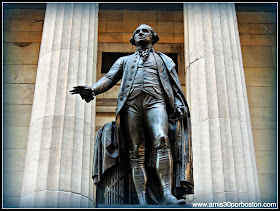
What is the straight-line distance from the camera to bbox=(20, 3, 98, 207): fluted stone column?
14156mm

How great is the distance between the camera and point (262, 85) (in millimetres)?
19875

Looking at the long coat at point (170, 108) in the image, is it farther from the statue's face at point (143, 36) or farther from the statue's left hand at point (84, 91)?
the statue's face at point (143, 36)

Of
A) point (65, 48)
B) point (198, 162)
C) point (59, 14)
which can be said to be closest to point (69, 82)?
point (65, 48)

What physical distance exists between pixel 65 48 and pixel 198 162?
5020mm

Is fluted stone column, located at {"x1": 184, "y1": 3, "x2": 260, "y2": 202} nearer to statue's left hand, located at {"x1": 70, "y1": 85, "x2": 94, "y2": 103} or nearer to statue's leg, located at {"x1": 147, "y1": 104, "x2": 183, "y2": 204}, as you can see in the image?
statue's leg, located at {"x1": 147, "y1": 104, "x2": 183, "y2": 204}

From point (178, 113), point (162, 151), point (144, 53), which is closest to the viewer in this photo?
point (162, 151)

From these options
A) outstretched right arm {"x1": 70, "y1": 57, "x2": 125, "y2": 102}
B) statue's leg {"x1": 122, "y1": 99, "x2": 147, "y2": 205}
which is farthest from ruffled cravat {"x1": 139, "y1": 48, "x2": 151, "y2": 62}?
statue's leg {"x1": 122, "y1": 99, "x2": 147, "y2": 205}

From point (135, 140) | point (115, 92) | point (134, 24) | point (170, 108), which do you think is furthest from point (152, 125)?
point (134, 24)

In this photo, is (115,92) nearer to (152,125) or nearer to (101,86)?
(101,86)

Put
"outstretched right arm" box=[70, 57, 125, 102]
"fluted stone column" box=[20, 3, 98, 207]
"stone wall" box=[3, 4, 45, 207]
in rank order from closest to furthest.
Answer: "outstretched right arm" box=[70, 57, 125, 102], "fluted stone column" box=[20, 3, 98, 207], "stone wall" box=[3, 4, 45, 207]

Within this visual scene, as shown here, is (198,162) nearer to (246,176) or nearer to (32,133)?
(246,176)

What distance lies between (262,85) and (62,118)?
26.4 feet

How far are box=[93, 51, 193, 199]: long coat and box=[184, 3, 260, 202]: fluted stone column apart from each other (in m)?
5.68

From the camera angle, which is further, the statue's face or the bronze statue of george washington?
the statue's face
